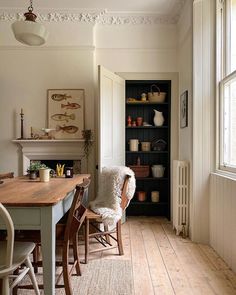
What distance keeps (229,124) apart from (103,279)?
2.01 m

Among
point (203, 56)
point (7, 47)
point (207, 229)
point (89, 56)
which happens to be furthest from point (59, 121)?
point (207, 229)

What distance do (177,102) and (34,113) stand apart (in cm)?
220

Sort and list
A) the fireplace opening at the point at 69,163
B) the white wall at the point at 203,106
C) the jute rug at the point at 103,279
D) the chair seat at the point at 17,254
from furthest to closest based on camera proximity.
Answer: the fireplace opening at the point at 69,163 < the white wall at the point at 203,106 < the jute rug at the point at 103,279 < the chair seat at the point at 17,254

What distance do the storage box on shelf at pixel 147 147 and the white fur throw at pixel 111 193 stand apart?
4.58 ft

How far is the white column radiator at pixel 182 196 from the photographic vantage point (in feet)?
11.9

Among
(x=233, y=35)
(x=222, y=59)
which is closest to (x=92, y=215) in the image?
(x=222, y=59)

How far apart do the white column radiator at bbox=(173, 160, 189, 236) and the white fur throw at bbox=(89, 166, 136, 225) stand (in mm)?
783

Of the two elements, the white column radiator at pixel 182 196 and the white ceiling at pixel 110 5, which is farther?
the white ceiling at pixel 110 5

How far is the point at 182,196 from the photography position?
366cm

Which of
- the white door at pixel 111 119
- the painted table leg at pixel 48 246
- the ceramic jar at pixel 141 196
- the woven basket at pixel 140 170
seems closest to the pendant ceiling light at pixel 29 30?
the white door at pixel 111 119

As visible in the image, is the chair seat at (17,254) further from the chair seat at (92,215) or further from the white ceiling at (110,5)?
the white ceiling at (110,5)

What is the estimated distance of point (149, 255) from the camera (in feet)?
9.84

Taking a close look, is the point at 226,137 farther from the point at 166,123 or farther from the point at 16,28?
the point at 16,28

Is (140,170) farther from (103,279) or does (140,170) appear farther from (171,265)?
(103,279)
